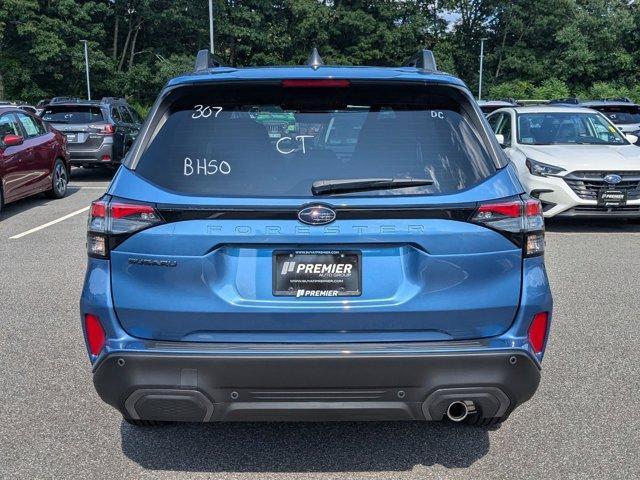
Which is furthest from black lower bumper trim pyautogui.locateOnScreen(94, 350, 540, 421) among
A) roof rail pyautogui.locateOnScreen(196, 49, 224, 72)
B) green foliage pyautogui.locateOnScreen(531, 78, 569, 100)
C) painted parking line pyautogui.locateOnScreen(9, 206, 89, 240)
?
green foliage pyautogui.locateOnScreen(531, 78, 569, 100)

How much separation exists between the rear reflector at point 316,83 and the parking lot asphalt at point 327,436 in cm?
174

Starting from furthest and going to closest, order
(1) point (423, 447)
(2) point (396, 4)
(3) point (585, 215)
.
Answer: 1. (2) point (396, 4)
2. (3) point (585, 215)
3. (1) point (423, 447)

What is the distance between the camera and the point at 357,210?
9.14 feet

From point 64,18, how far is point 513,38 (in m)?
41.3

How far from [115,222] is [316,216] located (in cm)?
81

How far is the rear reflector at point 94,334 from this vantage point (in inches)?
114

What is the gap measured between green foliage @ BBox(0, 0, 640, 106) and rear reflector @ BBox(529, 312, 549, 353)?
51129mm

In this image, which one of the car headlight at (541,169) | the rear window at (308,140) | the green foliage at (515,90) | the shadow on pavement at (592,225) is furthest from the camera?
Answer: the green foliage at (515,90)

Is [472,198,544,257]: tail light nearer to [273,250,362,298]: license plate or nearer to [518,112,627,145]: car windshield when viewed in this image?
[273,250,362,298]: license plate

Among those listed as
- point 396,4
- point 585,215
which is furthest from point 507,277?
point 396,4

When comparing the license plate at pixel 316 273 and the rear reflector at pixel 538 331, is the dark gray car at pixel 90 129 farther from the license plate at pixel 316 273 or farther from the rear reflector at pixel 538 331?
the rear reflector at pixel 538 331

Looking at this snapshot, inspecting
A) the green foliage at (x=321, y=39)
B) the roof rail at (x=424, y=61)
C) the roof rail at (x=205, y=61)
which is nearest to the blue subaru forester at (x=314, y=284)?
the roof rail at (x=424, y=61)

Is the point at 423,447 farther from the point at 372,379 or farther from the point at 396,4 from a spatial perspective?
the point at 396,4

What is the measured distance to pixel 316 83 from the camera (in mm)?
3047
